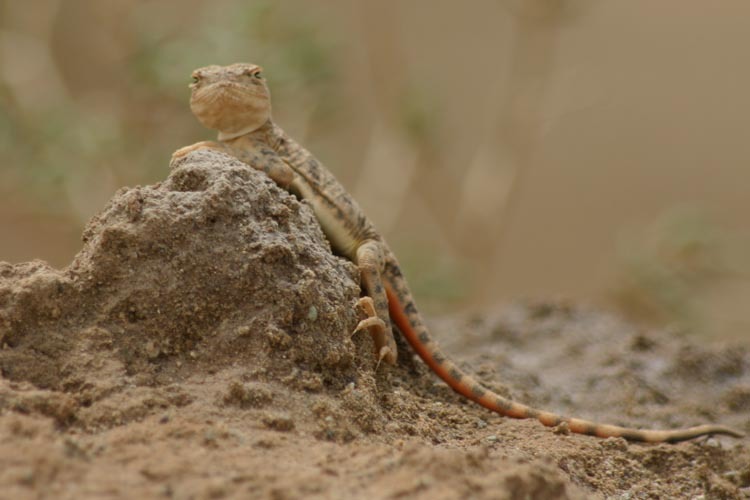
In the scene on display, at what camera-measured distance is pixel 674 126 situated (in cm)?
1037

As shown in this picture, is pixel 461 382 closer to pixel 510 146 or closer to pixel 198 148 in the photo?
pixel 198 148

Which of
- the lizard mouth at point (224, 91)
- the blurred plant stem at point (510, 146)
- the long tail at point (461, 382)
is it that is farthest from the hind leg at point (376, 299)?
the blurred plant stem at point (510, 146)

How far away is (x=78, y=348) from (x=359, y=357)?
941 mm

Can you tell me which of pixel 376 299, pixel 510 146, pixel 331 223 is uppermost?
pixel 510 146

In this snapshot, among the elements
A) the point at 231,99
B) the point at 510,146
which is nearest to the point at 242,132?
the point at 231,99

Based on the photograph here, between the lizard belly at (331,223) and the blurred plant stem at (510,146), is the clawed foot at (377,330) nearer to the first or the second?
the lizard belly at (331,223)

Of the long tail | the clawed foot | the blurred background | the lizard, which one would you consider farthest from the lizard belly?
the blurred background

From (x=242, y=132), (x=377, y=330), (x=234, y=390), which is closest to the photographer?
(x=234, y=390)

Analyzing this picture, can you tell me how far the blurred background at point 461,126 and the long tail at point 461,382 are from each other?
3.93 meters

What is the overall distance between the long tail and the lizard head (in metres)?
0.82

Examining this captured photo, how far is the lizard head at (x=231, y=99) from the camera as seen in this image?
135 inches

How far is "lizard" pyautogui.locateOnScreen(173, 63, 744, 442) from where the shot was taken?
3398 mm

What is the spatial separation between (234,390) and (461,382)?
127 centimetres

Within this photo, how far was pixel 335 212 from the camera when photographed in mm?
3496
